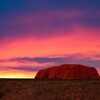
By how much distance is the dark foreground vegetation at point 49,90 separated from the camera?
93.3 ft

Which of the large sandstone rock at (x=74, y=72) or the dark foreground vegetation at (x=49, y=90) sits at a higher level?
the large sandstone rock at (x=74, y=72)

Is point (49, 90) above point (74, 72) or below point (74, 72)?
below

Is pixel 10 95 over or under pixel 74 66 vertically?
under

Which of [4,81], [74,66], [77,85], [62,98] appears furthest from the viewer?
[74,66]

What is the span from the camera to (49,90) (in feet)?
97.8

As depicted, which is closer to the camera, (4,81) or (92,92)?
(92,92)

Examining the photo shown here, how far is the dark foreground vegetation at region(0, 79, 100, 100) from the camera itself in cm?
2843

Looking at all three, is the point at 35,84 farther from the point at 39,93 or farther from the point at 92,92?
the point at 92,92

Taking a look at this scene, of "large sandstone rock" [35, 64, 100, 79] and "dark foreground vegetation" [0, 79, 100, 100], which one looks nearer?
"dark foreground vegetation" [0, 79, 100, 100]

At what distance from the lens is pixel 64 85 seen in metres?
30.5

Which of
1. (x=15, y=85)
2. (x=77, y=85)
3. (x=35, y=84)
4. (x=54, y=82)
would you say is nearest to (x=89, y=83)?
(x=77, y=85)

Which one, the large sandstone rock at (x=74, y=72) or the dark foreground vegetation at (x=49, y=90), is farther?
the large sandstone rock at (x=74, y=72)

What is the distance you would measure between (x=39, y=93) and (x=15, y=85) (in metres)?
3.43

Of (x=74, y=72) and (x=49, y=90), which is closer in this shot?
(x=49, y=90)
